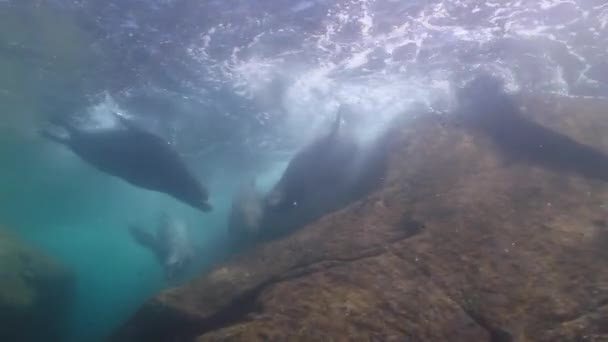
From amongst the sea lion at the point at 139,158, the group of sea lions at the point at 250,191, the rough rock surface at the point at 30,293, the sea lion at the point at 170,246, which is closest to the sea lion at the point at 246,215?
the group of sea lions at the point at 250,191

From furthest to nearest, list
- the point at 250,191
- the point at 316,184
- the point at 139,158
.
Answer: the point at 250,191
the point at 139,158
the point at 316,184

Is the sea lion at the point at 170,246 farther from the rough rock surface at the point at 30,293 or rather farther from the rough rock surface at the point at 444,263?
the rough rock surface at the point at 444,263

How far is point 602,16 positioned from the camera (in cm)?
1362

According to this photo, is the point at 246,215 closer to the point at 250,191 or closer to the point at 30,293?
the point at 250,191

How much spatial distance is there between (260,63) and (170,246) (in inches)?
513

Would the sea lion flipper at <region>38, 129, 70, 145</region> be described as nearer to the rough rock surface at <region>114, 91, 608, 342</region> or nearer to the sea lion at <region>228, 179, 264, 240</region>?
the sea lion at <region>228, 179, 264, 240</region>

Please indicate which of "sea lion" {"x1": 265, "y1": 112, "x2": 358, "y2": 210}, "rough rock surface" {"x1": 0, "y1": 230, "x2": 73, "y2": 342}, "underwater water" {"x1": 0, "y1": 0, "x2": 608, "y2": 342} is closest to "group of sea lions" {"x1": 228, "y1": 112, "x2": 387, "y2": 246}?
"sea lion" {"x1": 265, "y1": 112, "x2": 358, "y2": 210}

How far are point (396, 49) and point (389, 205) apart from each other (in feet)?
28.6

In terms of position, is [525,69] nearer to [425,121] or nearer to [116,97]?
[425,121]

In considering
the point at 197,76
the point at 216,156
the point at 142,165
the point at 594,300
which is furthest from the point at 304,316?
the point at 216,156

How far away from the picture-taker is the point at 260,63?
1723cm

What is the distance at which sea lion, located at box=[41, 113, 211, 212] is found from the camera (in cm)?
1619

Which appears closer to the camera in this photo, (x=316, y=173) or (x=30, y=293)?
(x=316, y=173)

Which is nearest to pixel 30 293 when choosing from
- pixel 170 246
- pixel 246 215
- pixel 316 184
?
pixel 170 246
